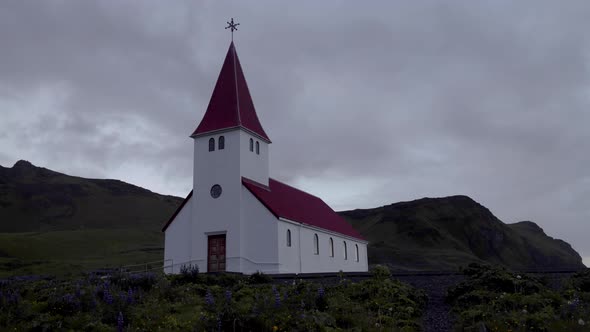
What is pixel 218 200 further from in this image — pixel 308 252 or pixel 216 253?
pixel 308 252

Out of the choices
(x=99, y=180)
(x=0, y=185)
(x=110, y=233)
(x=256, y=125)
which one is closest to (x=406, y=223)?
(x=110, y=233)

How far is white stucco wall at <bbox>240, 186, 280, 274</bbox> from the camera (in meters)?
29.8

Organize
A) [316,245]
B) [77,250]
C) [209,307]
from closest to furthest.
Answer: [209,307] < [316,245] < [77,250]

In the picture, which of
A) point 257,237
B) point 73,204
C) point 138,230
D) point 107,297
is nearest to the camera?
point 107,297

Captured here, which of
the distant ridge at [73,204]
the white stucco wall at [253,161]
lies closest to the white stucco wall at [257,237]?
the white stucco wall at [253,161]

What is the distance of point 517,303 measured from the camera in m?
11.2

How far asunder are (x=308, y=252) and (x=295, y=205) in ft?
13.3

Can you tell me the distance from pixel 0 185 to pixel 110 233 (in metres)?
85.4

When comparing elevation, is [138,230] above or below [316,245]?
above

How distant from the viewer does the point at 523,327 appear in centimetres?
961

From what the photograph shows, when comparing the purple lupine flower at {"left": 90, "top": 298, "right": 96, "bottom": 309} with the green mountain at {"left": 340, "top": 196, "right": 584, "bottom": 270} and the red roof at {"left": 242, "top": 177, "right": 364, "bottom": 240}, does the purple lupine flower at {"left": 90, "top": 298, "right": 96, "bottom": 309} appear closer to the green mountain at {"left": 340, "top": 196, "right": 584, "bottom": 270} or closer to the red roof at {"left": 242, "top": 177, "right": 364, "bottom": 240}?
the red roof at {"left": 242, "top": 177, "right": 364, "bottom": 240}

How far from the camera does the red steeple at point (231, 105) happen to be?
3309cm

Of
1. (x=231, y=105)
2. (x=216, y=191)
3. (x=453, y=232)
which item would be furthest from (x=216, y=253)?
(x=453, y=232)

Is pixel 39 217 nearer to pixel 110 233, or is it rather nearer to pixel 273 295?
pixel 110 233
